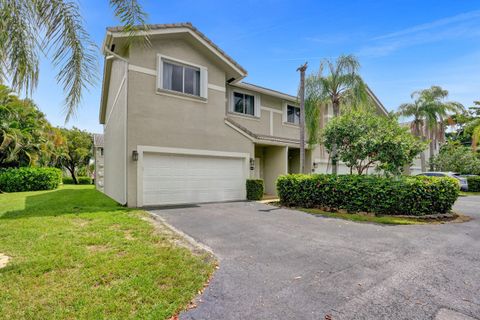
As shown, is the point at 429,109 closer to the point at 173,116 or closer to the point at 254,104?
the point at 254,104

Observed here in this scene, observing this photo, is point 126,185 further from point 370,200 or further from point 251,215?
point 370,200

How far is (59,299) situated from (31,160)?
2341 cm

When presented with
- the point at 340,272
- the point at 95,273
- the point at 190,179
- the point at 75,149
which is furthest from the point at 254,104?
the point at 75,149

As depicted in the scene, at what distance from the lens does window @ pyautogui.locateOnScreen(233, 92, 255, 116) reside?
49.7ft

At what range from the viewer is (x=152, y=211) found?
9.33 metres

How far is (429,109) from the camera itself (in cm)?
2270

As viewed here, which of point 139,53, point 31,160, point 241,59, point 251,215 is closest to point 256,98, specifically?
point 241,59

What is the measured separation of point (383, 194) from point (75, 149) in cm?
3678

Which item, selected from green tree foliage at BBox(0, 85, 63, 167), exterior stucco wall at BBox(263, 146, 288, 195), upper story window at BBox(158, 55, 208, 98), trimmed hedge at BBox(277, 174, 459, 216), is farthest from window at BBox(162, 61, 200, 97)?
green tree foliage at BBox(0, 85, 63, 167)

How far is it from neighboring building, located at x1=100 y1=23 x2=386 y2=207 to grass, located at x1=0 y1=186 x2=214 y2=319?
173 inches

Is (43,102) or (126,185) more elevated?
(43,102)

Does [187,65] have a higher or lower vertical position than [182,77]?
higher

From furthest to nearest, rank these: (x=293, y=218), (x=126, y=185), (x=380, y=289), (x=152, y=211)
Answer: (x=126, y=185) → (x=152, y=211) → (x=293, y=218) → (x=380, y=289)

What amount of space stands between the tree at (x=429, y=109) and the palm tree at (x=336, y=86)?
12.9 m
